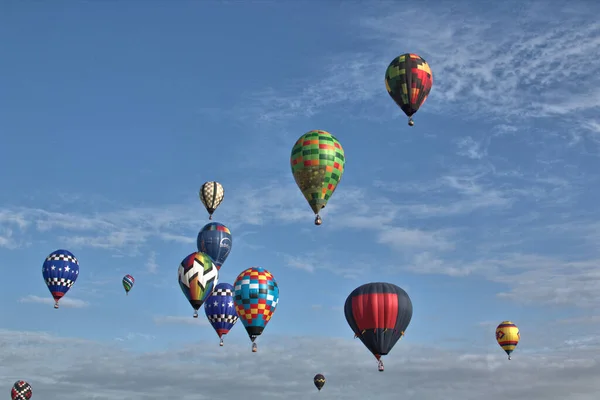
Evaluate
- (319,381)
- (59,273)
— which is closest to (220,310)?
(59,273)

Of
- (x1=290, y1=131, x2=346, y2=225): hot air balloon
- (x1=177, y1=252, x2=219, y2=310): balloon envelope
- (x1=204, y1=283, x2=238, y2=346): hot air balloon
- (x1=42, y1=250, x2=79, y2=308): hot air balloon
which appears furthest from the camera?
(x1=42, y1=250, x2=79, y2=308): hot air balloon

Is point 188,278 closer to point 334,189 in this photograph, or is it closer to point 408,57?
point 334,189

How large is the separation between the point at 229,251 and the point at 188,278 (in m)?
8.37

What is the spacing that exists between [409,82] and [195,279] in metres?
22.0

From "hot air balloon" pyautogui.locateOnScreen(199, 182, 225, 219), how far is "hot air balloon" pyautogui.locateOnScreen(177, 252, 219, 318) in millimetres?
6683

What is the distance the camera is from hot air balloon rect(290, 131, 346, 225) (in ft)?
150

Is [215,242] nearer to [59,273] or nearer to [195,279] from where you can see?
[195,279]

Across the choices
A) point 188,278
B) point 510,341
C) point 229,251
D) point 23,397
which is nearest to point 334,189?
point 188,278

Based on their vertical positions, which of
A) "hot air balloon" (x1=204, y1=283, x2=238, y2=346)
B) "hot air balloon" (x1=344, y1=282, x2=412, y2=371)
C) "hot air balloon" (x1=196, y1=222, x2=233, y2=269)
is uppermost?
"hot air balloon" (x1=196, y1=222, x2=233, y2=269)

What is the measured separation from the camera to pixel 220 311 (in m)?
60.4

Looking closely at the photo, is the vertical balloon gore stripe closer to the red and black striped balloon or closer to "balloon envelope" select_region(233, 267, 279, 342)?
the red and black striped balloon

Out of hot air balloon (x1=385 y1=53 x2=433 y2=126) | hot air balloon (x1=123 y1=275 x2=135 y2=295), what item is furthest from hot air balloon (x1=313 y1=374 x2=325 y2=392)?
hot air balloon (x1=385 y1=53 x2=433 y2=126)

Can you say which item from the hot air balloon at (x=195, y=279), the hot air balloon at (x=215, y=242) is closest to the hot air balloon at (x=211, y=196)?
the hot air balloon at (x=215, y=242)

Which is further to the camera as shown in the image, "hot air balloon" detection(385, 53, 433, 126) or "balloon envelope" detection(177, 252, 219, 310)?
"balloon envelope" detection(177, 252, 219, 310)
